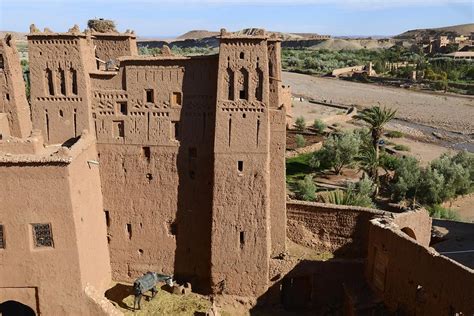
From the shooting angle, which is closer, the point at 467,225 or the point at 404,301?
the point at 404,301

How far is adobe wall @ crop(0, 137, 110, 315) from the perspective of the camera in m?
15.4

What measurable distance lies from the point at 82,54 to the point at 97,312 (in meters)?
9.31

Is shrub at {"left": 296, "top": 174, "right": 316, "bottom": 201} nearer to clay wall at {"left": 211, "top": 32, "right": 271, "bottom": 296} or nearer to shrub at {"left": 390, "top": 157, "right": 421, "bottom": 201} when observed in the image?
shrub at {"left": 390, "top": 157, "right": 421, "bottom": 201}

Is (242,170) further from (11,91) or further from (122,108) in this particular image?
(11,91)

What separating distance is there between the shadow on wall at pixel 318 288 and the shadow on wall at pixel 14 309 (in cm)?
833

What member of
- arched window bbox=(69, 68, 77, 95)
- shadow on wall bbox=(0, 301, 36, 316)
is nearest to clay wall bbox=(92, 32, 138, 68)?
arched window bbox=(69, 68, 77, 95)

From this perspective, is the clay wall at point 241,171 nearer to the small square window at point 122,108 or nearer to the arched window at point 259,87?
the arched window at point 259,87

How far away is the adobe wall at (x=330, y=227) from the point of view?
2048 cm

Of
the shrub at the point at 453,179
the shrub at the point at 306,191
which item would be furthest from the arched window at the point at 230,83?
the shrub at the point at 453,179

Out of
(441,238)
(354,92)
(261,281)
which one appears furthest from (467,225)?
(354,92)

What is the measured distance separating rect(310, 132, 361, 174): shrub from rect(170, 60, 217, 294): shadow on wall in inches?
775

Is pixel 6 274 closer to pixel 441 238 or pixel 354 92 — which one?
pixel 441 238

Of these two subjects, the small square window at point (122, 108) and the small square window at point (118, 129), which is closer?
the small square window at point (122, 108)

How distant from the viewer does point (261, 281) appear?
62.8ft
